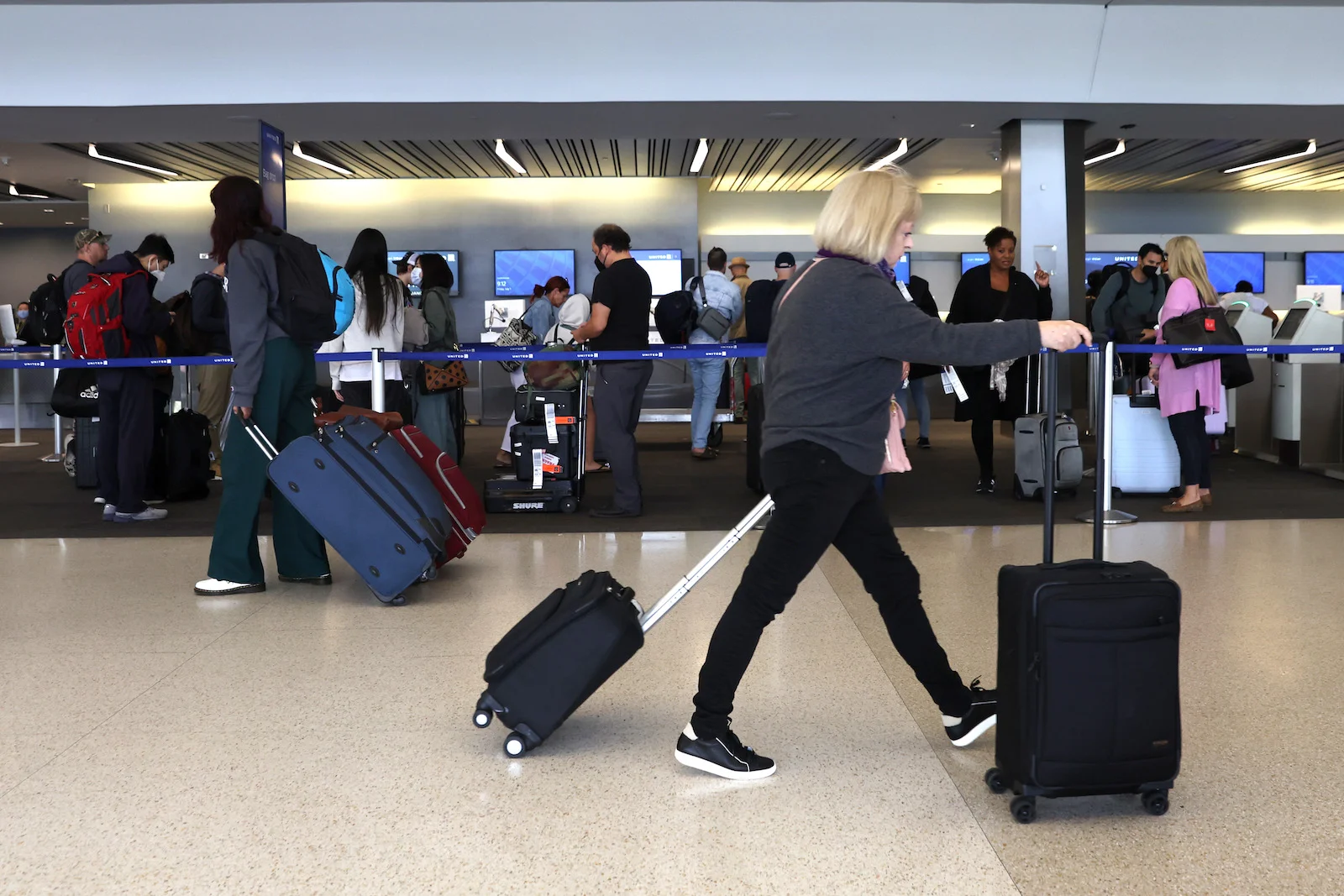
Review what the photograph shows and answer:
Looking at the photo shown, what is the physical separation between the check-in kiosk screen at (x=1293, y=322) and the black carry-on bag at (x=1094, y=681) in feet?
24.0

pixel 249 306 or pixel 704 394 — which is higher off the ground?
pixel 249 306

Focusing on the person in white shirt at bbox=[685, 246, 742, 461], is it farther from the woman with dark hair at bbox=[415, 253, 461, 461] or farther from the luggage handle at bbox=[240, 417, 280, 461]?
the luggage handle at bbox=[240, 417, 280, 461]

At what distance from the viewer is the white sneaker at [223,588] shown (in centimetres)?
466

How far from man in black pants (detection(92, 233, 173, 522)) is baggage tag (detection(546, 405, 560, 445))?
→ 220 centimetres

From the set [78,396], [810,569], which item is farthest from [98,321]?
[810,569]

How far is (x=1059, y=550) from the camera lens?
217 inches

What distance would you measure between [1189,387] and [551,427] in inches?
142

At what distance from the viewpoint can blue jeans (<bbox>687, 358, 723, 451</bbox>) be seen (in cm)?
961

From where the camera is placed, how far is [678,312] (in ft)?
30.2

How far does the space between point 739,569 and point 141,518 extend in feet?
11.8

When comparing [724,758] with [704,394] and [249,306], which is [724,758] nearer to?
[249,306]

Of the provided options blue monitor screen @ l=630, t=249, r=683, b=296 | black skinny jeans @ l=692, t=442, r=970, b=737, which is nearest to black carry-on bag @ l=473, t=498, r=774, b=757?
black skinny jeans @ l=692, t=442, r=970, b=737

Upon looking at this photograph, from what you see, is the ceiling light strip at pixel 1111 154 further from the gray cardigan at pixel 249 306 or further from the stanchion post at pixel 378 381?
the gray cardigan at pixel 249 306

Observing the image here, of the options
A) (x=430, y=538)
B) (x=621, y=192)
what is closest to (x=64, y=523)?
(x=430, y=538)
